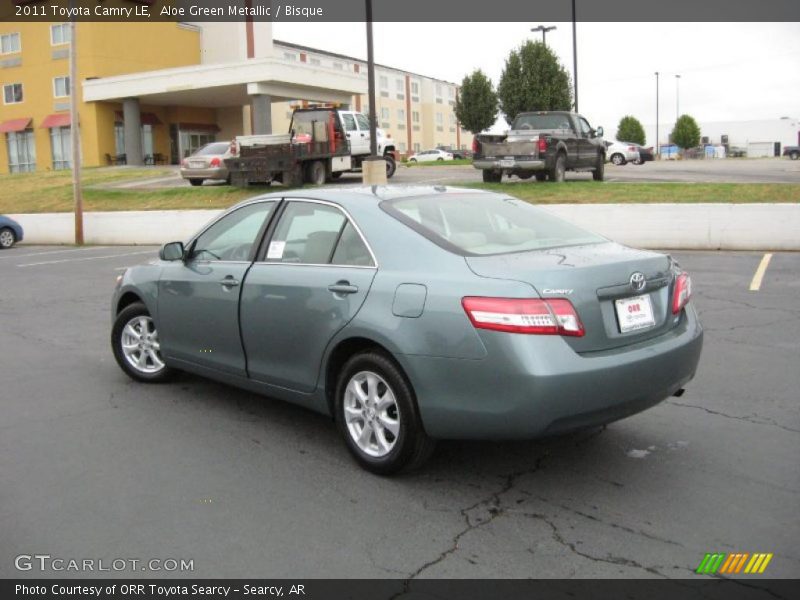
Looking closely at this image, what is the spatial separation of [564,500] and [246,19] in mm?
49090

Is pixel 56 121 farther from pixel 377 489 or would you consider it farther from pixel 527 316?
pixel 527 316

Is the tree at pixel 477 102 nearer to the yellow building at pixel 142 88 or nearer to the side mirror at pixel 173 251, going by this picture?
the yellow building at pixel 142 88

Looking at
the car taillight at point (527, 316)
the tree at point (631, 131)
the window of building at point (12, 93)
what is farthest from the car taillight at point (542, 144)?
the tree at point (631, 131)

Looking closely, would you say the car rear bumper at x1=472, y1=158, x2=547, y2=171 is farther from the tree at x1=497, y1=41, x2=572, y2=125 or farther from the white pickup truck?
the tree at x1=497, y1=41, x2=572, y2=125

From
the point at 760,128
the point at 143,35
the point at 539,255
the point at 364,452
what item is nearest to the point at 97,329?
the point at 364,452

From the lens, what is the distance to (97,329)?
9000 mm

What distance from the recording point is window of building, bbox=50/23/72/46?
4578 cm

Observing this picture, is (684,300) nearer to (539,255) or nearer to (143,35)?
(539,255)

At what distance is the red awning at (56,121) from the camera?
45.6 metres

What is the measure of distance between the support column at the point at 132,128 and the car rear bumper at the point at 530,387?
136 ft

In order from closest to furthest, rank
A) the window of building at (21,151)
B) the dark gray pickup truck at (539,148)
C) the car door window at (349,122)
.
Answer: the dark gray pickup truck at (539,148)
the car door window at (349,122)
the window of building at (21,151)

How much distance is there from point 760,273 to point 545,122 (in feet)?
35.6

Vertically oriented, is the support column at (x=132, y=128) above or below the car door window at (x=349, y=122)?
above

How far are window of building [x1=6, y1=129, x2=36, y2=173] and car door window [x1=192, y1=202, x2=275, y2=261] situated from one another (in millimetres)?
46944
